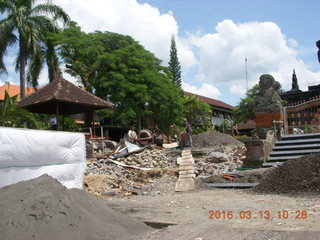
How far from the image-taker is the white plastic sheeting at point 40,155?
21.2 feet

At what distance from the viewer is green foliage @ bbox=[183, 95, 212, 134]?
36.6 meters

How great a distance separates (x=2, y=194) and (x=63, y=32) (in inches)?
923

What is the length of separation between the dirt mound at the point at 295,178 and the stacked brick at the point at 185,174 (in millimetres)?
2274

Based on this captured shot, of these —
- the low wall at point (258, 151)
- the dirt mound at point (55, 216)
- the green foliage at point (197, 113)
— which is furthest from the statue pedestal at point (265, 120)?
the green foliage at point (197, 113)

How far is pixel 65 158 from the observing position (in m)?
8.00

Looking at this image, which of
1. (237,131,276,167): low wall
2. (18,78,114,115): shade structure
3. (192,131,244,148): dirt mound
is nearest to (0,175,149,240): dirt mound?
(237,131,276,167): low wall

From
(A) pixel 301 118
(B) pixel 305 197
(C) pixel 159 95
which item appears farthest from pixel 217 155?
(C) pixel 159 95

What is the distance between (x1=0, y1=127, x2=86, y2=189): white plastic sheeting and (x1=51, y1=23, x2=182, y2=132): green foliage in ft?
55.8

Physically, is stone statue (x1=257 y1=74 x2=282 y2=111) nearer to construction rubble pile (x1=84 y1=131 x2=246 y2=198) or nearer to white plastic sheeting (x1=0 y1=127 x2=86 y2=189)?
construction rubble pile (x1=84 y1=131 x2=246 y2=198)

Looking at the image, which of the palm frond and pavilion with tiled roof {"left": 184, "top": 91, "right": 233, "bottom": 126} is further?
pavilion with tiled roof {"left": 184, "top": 91, "right": 233, "bottom": 126}

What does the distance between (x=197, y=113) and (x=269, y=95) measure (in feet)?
82.6

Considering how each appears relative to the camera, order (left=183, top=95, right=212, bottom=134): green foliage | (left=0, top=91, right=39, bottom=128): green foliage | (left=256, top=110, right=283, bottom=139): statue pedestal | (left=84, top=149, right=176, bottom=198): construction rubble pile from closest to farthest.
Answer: (left=84, top=149, right=176, bottom=198): construction rubble pile, (left=0, top=91, right=39, bottom=128): green foliage, (left=256, top=110, right=283, bottom=139): statue pedestal, (left=183, top=95, right=212, bottom=134): green foliage

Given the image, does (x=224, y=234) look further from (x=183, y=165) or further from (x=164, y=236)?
(x=183, y=165)

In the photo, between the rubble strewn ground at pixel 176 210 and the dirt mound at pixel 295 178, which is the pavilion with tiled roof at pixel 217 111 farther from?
the dirt mound at pixel 295 178
